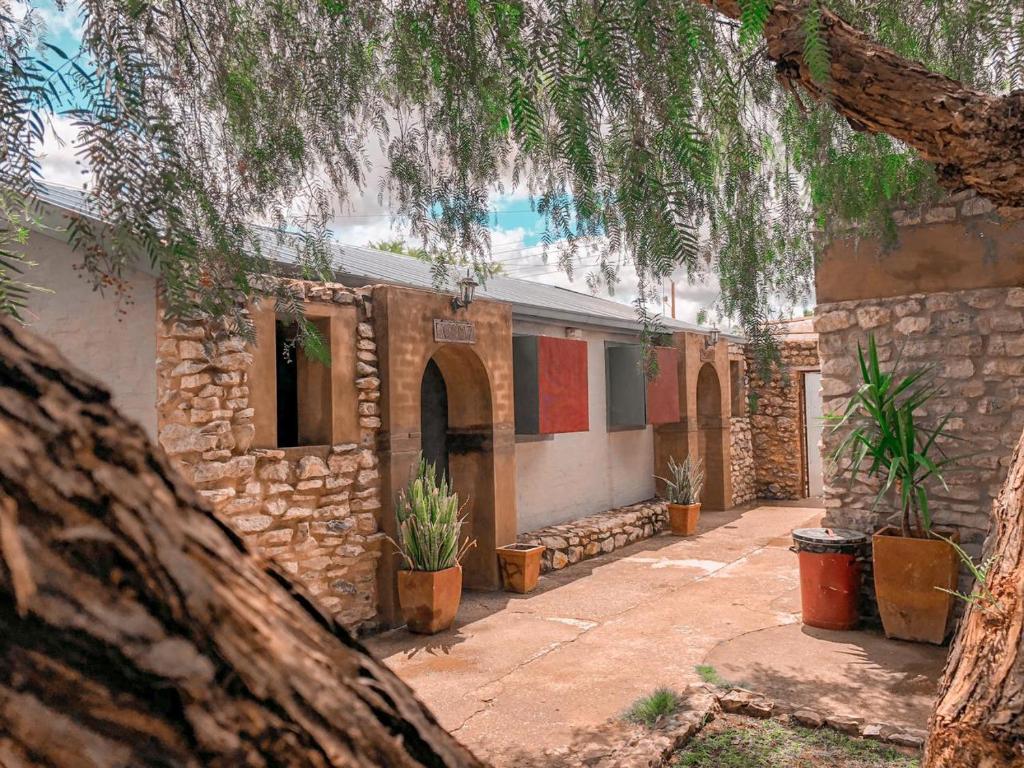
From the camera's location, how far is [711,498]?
40.3ft

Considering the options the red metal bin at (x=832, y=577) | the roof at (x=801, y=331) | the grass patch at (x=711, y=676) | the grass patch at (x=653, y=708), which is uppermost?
the roof at (x=801, y=331)

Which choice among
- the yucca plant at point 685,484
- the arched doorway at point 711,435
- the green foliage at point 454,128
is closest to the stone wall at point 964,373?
the green foliage at point 454,128

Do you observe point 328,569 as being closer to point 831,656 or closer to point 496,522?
point 496,522

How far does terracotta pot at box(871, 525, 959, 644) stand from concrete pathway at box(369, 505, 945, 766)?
0.14 meters

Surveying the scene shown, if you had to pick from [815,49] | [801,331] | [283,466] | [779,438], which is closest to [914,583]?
[815,49]

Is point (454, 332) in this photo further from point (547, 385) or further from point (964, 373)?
point (964, 373)

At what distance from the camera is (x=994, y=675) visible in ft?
8.04

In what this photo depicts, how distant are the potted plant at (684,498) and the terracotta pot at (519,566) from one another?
3.21 metres

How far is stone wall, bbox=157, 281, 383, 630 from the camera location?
16.0 feet

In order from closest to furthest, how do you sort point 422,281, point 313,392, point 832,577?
point 832,577 → point 313,392 → point 422,281

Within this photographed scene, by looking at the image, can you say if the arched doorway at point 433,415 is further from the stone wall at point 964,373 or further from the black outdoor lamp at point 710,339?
the black outdoor lamp at point 710,339

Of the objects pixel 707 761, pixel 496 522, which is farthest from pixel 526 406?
pixel 707 761

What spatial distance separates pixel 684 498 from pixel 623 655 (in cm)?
525

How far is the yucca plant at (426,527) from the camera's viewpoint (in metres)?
6.02
